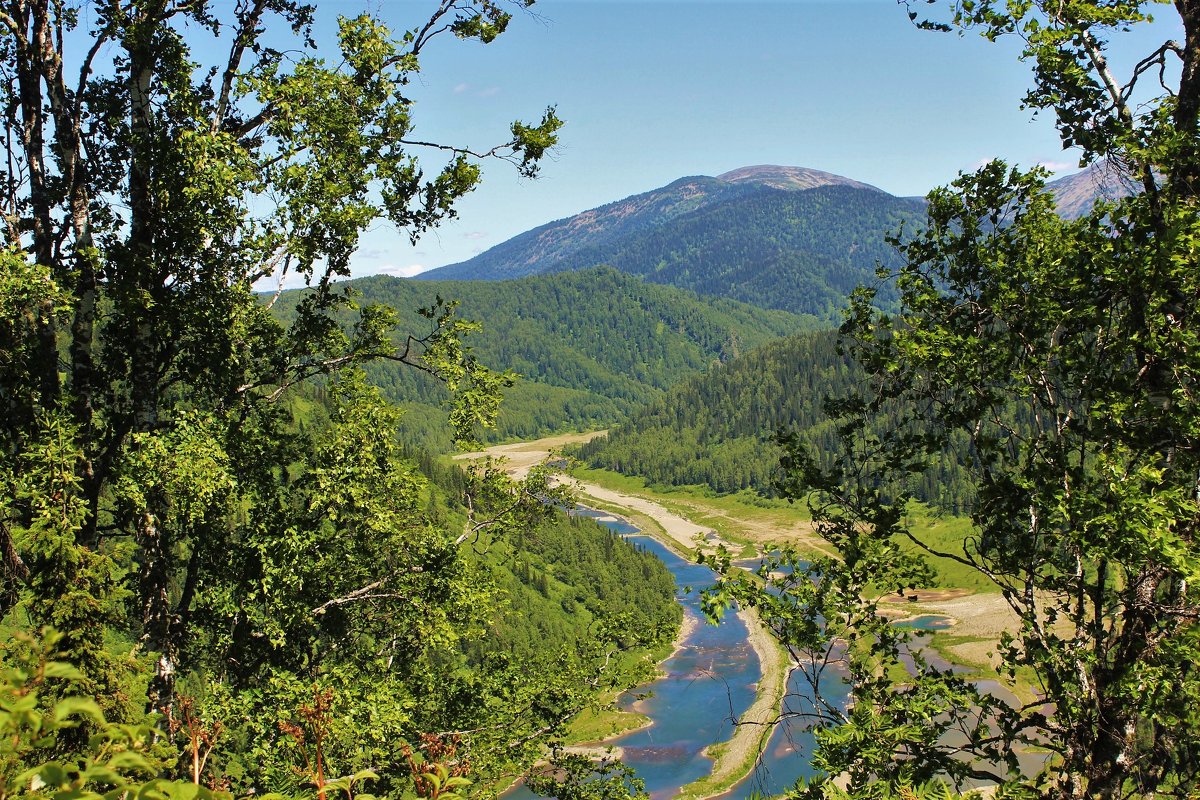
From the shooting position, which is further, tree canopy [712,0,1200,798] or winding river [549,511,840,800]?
winding river [549,511,840,800]

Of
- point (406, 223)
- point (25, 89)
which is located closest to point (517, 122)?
point (406, 223)

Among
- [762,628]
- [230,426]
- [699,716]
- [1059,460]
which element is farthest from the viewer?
[699,716]

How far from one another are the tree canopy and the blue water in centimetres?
4871

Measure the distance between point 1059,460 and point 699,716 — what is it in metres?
85.0

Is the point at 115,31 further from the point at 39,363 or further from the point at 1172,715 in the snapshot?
the point at 1172,715

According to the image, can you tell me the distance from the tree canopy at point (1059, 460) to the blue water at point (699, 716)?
48705 millimetres

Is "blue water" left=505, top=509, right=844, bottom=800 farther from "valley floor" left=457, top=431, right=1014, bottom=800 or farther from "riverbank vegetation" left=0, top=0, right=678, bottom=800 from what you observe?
"riverbank vegetation" left=0, top=0, right=678, bottom=800

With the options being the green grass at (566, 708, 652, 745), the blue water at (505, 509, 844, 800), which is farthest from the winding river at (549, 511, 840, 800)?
the green grass at (566, 708, 652, 745)

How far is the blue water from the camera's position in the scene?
229 feet

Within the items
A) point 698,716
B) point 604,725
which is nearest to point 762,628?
point 604,725

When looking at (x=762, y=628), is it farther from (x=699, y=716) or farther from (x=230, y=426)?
(x=699, y=716)

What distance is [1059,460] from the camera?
9109 millimetres

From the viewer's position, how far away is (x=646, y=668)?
15.6 metres

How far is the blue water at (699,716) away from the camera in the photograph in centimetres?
6969
